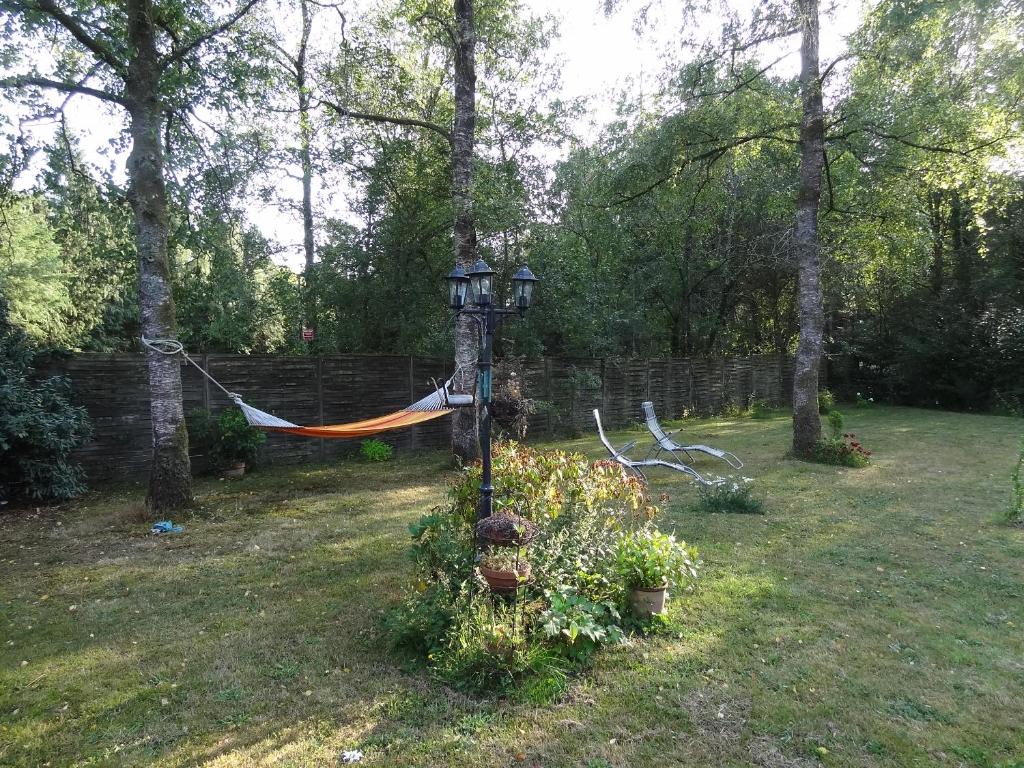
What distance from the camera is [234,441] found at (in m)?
6.97

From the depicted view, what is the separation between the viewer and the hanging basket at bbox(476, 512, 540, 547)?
259cm

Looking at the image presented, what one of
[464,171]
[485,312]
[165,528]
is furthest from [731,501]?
[165,528]

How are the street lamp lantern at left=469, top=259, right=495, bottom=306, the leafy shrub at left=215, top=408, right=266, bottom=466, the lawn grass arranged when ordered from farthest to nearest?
the leafy shrub at left=215, top=408, right=266, bottom=466, the street lamp lantern at left=469, top=259, right=495, bottom=306, the lawn grass

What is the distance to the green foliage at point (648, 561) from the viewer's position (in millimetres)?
2969

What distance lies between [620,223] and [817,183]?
4523 mm

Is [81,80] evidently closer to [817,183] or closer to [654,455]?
[654,455]

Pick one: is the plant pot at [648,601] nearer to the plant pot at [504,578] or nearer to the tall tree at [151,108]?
the plant pot at [504,578]

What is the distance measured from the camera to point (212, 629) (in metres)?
3.05

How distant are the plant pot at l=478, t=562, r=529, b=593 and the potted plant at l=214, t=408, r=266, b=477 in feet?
17.1

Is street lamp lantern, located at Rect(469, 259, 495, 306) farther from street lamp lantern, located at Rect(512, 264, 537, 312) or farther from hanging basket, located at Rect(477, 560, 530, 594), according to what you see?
hanging basket, located at Rect(477, 560, 530, 594)

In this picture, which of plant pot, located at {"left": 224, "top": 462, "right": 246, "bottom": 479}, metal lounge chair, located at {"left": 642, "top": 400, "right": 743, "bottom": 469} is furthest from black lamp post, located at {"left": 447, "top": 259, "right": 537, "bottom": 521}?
plant pot, located at {"left": 224, "top": 462, "right": 246, "bottom": 479}

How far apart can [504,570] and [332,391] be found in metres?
6.09

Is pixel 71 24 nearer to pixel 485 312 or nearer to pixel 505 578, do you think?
pixel 485 312

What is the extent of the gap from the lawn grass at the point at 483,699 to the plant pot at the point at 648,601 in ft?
0.44
